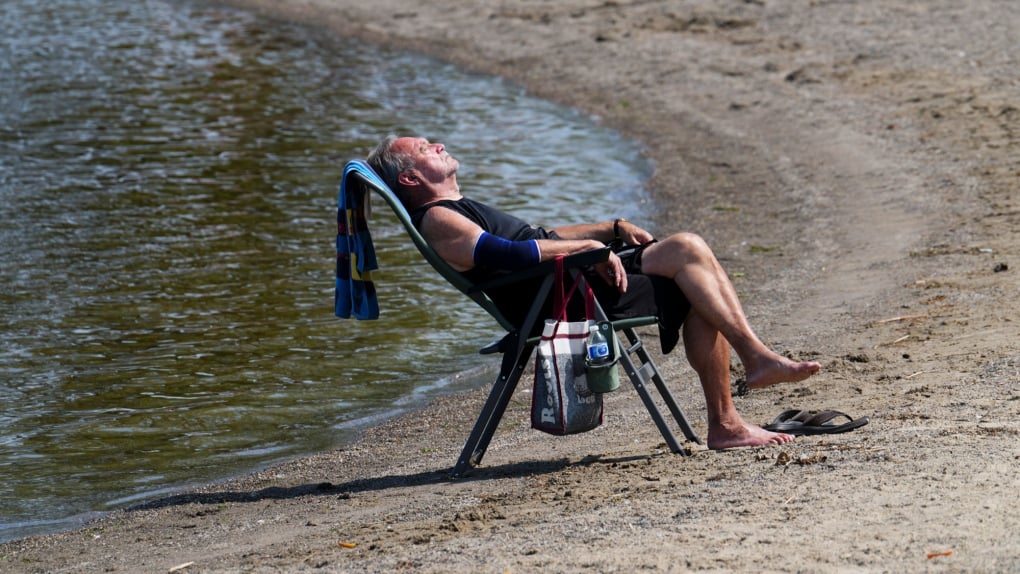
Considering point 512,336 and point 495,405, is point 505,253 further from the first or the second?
point 495,405

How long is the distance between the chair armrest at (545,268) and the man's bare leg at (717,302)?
322 millimetres

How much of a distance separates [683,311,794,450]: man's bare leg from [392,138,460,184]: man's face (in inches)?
45.4

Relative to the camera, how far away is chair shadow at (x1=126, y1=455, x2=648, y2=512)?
212 inches

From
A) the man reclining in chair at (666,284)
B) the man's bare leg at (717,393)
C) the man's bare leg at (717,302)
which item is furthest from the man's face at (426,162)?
the man's bare leg at (717,393)

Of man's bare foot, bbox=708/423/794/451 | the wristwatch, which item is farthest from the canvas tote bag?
the wristwatch

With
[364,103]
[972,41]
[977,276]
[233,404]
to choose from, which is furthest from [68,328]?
[972,41]

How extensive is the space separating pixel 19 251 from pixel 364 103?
24.2 feet

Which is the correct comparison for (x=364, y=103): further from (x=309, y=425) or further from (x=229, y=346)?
(x=309, y=425)

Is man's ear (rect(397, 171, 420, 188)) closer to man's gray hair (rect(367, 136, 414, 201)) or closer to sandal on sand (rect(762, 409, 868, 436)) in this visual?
man's gray hair (rect(367, 136, 414, 201))

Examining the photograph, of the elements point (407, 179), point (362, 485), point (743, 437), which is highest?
point (407, 179)

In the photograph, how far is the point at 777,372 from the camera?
16.7 feet

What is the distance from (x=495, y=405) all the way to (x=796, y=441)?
1172mm

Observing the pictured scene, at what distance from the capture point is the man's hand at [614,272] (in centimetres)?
511

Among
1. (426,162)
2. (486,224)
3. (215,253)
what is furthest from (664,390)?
(215,253)
